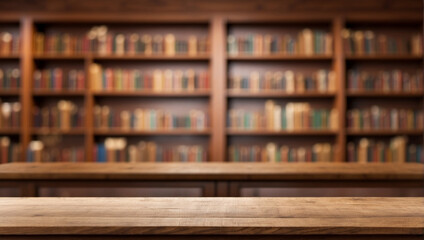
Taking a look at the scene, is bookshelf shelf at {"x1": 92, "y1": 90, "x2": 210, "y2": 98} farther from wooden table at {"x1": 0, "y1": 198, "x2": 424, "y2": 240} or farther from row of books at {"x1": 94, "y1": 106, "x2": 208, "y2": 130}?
wooden table at {"x1": 0, "y1": 198, "x2": 424, "y2": 240}

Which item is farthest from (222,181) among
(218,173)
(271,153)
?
(271,153)

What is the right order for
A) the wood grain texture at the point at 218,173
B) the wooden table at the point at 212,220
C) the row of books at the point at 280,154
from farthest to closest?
the row of books at the point at 280,154, the wood grain texture at the point at 218,173, the wooden table at the point at 212,220

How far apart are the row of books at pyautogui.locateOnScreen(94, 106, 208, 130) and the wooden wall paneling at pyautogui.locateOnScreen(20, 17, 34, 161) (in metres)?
0.68

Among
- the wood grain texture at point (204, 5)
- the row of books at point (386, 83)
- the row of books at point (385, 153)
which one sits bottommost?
the row of books at point (385, 153)

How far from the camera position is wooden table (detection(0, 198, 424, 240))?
39.9 inches

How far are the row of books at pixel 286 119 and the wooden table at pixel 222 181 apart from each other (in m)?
1.80

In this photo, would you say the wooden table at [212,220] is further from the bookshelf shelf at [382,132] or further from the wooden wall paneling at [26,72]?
the wooden wall paneling at [26,72]

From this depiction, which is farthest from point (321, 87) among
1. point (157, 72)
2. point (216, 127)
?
point (157, 72)

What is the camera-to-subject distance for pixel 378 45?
404cm

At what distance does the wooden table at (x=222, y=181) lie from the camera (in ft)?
6.85

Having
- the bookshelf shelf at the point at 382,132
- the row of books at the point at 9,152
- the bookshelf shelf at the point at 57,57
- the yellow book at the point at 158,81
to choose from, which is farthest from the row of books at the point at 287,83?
the row of books at the point at 9,152

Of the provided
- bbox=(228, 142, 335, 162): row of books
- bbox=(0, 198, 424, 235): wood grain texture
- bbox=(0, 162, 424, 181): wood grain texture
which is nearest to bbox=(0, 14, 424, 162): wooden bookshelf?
bbox=(228, 142, 335, 162): row of books
